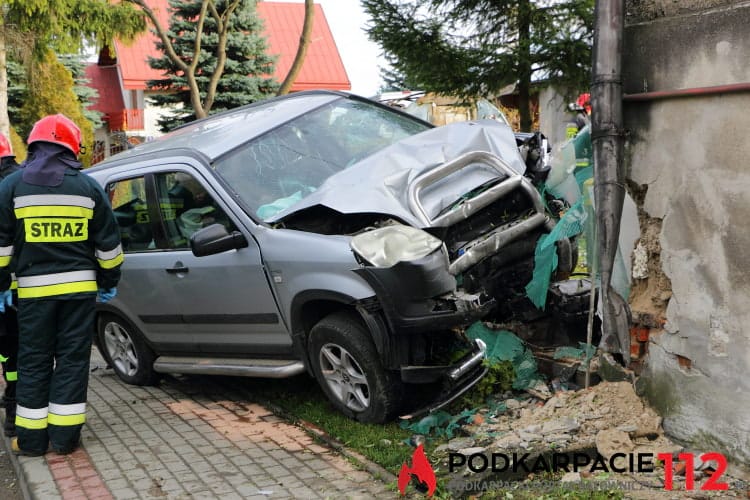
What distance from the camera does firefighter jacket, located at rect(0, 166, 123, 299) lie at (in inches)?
183

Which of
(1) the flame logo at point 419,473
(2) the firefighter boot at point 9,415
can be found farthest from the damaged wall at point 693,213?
(2) the firefighter boot at point 9,415

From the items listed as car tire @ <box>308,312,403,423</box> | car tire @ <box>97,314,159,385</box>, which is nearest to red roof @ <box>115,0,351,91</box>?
car tire @ <box>97,314,159,385</box>

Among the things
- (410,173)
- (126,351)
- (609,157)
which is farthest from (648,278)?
(126,351)

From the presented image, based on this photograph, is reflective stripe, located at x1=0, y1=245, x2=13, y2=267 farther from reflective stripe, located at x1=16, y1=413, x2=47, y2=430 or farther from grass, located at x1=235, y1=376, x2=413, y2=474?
grass, located at x1=235, y1=376, x2=413, y2=474

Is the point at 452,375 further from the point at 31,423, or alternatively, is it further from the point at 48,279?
the point at 31,423

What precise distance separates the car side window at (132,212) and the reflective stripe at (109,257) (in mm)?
961

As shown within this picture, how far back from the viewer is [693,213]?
3793 mm

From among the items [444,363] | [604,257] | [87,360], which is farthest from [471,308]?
[87,360]

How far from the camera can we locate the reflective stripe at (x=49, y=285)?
15.4 feet

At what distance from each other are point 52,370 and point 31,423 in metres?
0.34

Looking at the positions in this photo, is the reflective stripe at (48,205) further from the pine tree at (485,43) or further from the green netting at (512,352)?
the pine tree at (485,43)

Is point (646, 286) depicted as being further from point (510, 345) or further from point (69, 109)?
point (69, 109)

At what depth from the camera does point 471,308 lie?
14.7 feet

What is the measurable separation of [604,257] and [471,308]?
0.79 metres
